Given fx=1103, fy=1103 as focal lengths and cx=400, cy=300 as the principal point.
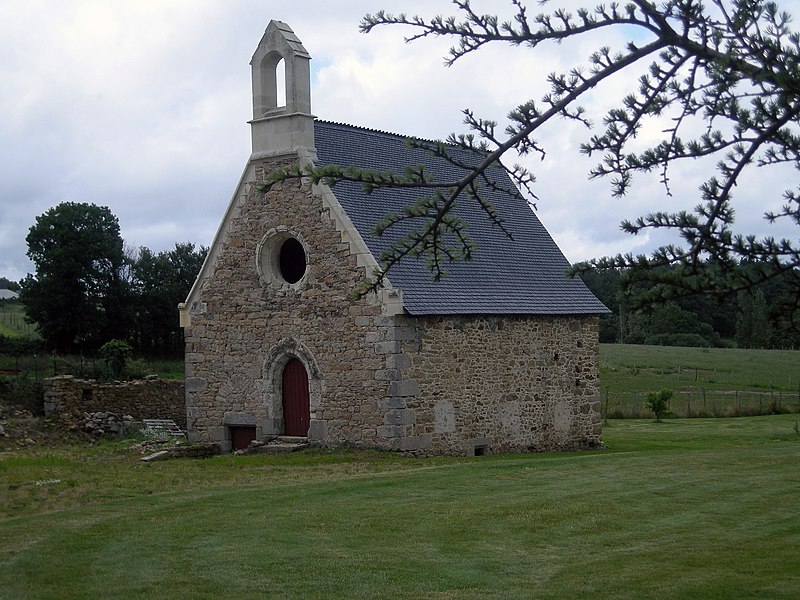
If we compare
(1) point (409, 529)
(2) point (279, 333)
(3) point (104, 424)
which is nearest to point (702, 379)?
(3) point (104, 424)

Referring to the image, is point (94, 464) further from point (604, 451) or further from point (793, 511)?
point (793, 511)

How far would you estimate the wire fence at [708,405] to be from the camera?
1299 inches

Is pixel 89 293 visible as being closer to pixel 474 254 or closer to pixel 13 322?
pixel 13 322

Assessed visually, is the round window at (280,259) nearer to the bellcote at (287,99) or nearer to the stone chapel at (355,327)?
the stone chapel at (355,327)

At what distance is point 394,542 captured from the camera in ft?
37.0

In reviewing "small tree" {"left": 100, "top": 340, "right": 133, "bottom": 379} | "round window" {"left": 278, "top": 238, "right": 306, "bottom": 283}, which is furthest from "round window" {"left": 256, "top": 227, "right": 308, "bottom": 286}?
"small tree" {"left": 100, "top": 340, "right": 133, "bottom": 379}

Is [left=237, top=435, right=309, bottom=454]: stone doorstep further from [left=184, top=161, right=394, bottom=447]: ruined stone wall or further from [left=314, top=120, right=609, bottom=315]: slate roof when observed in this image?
[left=314, top=120, right=609, bottom=315]: slate roof

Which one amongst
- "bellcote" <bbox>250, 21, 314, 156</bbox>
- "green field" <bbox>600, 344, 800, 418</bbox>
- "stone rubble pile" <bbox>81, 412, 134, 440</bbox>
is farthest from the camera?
"green field" <bbox>600, 344, 800, 418</bbox>

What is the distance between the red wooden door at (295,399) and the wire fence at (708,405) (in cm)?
1304

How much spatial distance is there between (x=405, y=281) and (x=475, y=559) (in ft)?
34.6

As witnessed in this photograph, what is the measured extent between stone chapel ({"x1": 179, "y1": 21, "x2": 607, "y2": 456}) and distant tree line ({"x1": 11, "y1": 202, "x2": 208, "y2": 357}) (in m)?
18.8

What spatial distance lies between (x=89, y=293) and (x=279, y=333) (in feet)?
73.7

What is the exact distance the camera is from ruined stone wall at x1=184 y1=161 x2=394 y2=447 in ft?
67.5

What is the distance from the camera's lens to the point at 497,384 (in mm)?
21969
